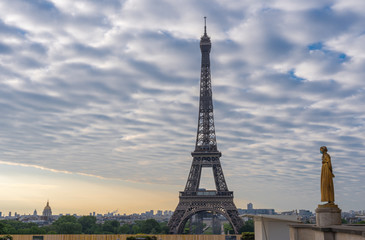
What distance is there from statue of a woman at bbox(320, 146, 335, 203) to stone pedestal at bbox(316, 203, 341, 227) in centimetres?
38

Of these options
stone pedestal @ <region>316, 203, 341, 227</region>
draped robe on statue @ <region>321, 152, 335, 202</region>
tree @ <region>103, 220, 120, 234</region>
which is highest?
draped robe on statue @ <region>321, 152, 335, 202</region>

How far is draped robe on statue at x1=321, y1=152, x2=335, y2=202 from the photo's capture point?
650 inches

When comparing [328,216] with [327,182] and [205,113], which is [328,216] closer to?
[327,182]

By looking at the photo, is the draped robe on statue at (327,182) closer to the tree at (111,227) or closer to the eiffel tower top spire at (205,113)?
the eiffel tower top spire at (205,113)

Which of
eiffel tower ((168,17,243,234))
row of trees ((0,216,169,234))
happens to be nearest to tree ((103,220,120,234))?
row of trees ((0,216,169,234))

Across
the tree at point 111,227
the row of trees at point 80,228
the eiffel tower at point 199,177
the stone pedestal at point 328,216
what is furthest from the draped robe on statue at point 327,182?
the tree at point 111,227

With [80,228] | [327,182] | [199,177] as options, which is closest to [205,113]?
A: [199,177]

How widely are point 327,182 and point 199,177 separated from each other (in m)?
62.2

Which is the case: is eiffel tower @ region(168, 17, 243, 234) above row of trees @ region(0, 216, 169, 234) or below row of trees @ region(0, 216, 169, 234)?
above

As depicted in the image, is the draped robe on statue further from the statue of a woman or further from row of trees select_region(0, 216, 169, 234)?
row of trees select_region(0, 216, 169, 234)

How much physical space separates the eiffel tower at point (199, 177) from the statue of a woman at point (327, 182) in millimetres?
57311

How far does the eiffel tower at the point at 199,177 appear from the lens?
2906 inches

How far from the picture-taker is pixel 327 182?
655 inches

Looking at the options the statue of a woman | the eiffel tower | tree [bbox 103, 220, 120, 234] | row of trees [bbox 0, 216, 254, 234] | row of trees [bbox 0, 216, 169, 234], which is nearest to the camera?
the statue of a woman
